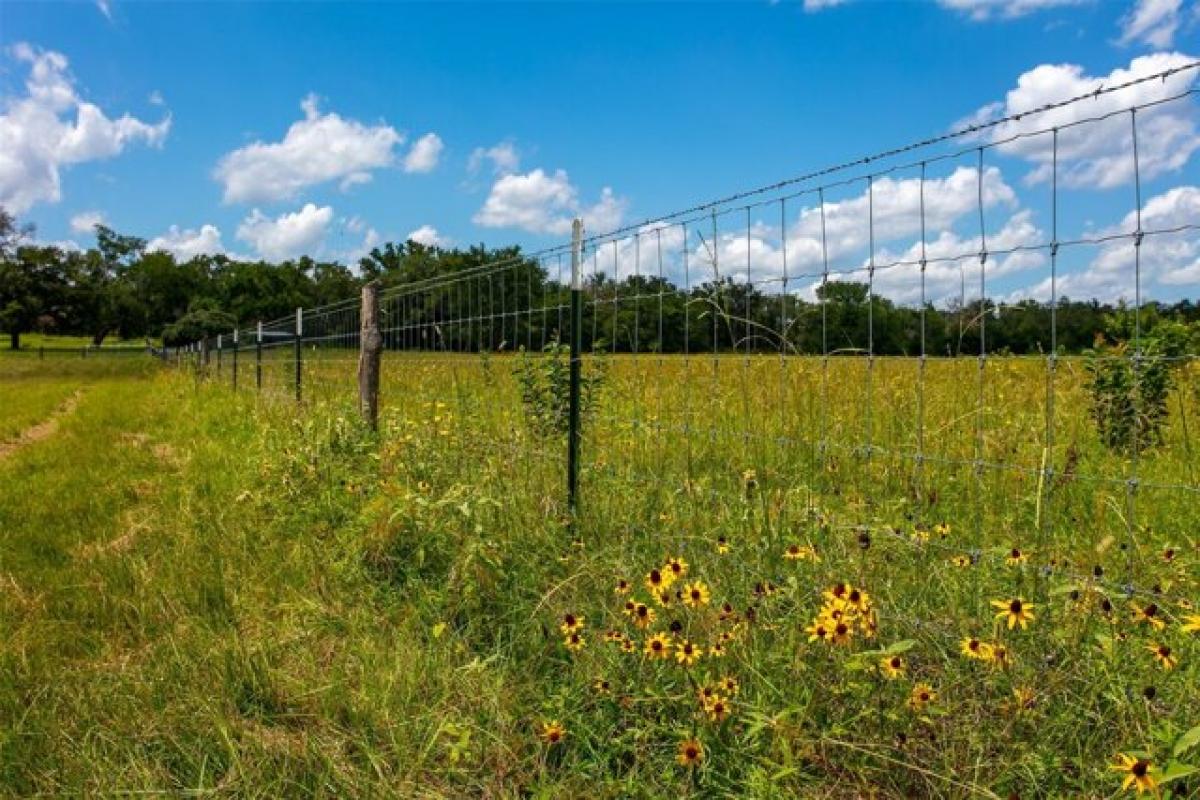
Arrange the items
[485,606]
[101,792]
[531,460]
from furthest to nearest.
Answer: [531,460] < [485,606] < [101,792]

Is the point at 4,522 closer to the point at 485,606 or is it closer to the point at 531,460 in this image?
the point at 531,460

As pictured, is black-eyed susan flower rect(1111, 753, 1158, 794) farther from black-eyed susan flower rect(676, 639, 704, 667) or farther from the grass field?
black-eyed susan flower rect(676, 639, 704, 667)

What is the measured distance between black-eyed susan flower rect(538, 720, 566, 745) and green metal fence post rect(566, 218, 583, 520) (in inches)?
63.0

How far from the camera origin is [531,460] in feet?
14.6

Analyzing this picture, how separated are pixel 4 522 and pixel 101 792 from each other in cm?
392

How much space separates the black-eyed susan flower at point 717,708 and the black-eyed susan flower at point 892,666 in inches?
15.2

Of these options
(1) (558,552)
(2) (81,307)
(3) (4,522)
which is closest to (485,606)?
(1) (558,552)

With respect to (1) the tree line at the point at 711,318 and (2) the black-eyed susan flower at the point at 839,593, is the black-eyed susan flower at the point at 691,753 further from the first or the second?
(1) the tree line at the point at 711,318

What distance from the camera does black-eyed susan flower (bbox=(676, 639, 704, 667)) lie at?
2.20 m

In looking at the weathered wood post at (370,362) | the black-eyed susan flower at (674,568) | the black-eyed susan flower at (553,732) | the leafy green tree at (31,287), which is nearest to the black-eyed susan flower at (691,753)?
the black-eyed susan flower at (553,732)

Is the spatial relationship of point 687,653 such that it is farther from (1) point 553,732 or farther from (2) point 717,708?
(1) point 553,732

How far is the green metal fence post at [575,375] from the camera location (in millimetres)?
4090

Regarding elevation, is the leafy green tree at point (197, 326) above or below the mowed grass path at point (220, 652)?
above

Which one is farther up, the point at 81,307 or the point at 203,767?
the point at 81,307
